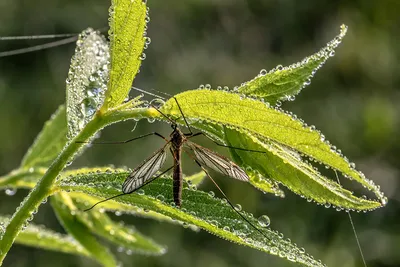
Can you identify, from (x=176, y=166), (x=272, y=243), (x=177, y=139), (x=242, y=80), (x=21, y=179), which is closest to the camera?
(x=272, y=243)

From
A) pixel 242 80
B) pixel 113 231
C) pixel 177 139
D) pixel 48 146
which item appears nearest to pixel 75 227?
pixel 113 231

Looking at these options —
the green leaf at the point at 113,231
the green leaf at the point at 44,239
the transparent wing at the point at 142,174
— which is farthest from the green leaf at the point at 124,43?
the green leaf at the point at 44,239

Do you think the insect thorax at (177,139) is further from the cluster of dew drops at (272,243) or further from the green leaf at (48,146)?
the cluster of dew drops at (272,243)

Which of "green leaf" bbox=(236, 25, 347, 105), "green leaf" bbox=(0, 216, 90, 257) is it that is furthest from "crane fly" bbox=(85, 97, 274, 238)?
"green leaf" bbox=(0, 216, 90, 257)

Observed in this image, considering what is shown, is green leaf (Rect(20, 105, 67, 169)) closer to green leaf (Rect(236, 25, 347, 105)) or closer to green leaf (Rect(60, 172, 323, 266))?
green leaf (Rect(60, 172, 323, 266))

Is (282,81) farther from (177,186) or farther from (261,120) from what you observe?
(177,186)
